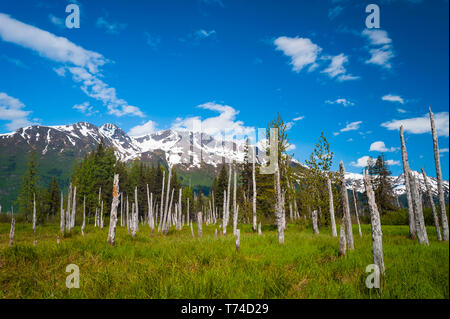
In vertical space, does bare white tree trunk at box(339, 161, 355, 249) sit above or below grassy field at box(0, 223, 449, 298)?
above

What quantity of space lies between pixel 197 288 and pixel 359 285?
344 centimetres

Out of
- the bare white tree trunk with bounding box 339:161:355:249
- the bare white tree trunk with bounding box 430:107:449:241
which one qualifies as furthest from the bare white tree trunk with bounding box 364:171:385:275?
the bare white tree trunk with bounding box 430:107:449:241

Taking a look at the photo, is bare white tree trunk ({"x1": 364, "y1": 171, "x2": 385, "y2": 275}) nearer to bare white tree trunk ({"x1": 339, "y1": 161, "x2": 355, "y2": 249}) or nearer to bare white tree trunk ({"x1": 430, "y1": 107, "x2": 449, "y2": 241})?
bare white tree trunk ({"x1": 339, "y1": 161, "x2": 355, "y2": 249})

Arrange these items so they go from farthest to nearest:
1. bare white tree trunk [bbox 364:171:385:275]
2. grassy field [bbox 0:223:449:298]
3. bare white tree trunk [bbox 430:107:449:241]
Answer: bare white tree trunk [bbox 430:107:449:241], bare white tree trunk [bbox 364:171:385:275], grassy field [bbox 0:223:449:298]

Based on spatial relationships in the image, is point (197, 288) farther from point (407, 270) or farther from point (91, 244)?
point (91, 244)

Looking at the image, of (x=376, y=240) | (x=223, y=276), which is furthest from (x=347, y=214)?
(x=223, y=276)

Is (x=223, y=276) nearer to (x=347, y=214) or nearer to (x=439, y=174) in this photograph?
(x=347, y=214)

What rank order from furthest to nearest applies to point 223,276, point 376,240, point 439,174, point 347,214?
point 439,174 < point 347,214 < point 376,240 < point 223,276

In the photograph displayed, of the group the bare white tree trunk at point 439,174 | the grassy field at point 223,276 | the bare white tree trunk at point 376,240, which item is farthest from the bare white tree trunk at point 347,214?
the bare white tree trunk at point 439,174

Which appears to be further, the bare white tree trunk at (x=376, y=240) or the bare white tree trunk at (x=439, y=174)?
the bare white tree trunk at (x=439, y=174)

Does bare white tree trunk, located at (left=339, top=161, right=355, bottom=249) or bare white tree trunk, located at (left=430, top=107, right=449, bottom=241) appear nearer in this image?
bare white tree trunk, located at (left=339, top=161, right=355, bottom=249)

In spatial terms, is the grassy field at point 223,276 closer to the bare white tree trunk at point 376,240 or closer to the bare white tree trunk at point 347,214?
the bare white tree trunk at point 376,240
